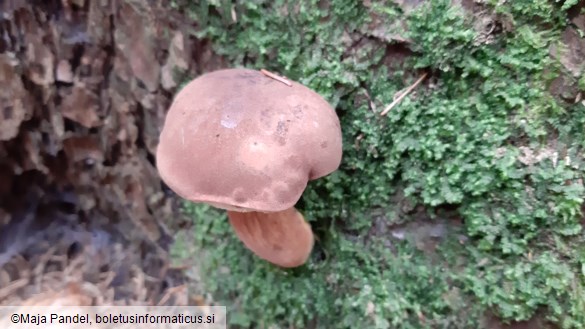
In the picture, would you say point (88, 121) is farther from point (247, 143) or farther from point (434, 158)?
point (434, 158)

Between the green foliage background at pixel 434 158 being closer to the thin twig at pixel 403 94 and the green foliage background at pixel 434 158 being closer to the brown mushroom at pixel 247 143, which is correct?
the thin twig at pixel 403 94

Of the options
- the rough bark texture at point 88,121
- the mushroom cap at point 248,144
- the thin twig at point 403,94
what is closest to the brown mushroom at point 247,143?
the mushroom cap at point 248,144

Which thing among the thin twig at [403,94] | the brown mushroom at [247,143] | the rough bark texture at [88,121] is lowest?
the rough bark texture at [88,121]

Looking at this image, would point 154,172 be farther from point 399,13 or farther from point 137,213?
point 399,13

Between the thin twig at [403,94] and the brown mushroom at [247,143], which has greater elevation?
the thin twig at [403,94]

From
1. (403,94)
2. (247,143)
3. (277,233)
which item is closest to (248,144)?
(247,143)

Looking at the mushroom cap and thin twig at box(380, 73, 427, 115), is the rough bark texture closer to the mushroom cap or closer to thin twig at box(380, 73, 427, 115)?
the mushroom cap

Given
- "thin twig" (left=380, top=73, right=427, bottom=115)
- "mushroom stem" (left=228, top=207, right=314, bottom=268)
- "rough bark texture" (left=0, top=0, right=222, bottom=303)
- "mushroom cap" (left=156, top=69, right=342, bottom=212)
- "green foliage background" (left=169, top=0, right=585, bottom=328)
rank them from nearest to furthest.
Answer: "mushroom cap" (left=156, top=69, right=342, bottom=212) < "green foliage background" (left=169, top=0, right=585, bottom=328) < "thin twig" (left=380, top=73, right=427, bottom=115) < "mushroom stem" (left=228, top=207, right=314, bottom=268) < "rough bark texture" (left=0, top=0, right=222, bottom=303)

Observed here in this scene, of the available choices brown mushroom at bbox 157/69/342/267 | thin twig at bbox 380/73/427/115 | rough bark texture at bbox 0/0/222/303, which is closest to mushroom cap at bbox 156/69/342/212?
brown mushroom at bbox 157/69/342/267
